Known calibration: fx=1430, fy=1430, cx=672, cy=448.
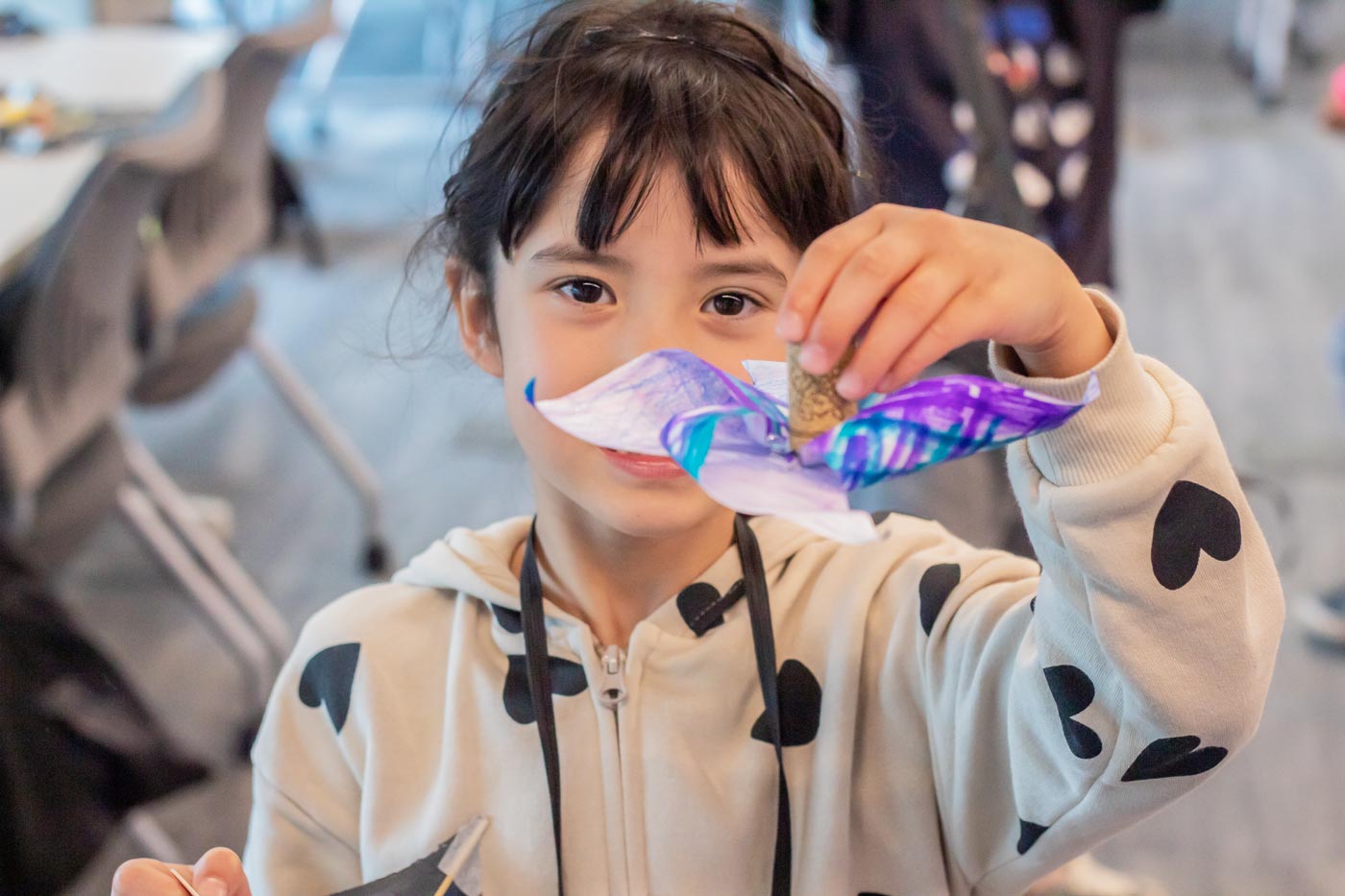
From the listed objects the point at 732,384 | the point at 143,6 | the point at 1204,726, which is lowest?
the point at 143,6

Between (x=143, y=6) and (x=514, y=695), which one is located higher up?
(x=514, y=695)

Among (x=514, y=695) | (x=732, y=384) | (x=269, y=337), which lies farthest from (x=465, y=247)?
(x=269, y=337)

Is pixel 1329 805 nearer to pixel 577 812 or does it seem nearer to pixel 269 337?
pixel 577 812

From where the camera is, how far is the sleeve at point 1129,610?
24.4 inches

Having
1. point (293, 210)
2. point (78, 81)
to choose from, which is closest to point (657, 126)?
point (78, 81)

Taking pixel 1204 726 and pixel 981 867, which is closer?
pixel 1204 726

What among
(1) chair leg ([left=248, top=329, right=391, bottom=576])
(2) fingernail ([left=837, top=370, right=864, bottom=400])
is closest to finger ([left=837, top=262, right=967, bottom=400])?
(2) fingernail ([left=837, top=370, right=864, bottom=400])

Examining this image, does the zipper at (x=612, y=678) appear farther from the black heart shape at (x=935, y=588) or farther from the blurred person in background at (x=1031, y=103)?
the blurred person in background at (x=1031, y=103)

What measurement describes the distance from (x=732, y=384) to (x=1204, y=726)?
0.28 metres

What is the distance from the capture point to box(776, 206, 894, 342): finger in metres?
0.52

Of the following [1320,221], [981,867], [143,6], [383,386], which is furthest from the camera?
[143,6]

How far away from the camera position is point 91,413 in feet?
6.18

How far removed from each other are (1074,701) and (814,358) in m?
0.26

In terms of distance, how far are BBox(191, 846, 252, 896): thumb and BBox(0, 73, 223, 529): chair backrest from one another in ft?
3.82
